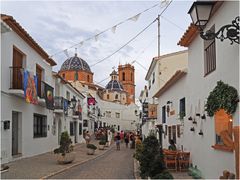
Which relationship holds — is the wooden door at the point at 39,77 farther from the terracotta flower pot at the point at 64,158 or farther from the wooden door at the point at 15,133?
the terracotta flower pot at the point at 64,158

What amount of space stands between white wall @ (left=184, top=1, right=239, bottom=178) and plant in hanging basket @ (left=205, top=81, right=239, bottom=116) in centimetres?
12

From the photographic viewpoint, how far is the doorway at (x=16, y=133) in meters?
17.8

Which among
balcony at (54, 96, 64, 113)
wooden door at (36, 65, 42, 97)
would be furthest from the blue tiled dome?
wooden door at (36, 65, 42, 97)

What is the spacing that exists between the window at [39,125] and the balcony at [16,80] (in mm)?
4894

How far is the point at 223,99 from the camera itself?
8.20 meters

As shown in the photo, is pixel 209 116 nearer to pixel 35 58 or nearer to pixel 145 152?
pixel 145 152

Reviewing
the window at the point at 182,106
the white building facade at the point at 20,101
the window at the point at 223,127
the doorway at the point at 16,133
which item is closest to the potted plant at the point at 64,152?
the white building facade at the point at 20,101

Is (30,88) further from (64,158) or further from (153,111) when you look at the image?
(153,111)

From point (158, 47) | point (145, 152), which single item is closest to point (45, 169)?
point (145, 152)

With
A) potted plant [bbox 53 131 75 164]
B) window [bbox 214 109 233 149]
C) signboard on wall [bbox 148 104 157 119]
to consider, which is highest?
signboard on wall [bbox 148 104 157 119]

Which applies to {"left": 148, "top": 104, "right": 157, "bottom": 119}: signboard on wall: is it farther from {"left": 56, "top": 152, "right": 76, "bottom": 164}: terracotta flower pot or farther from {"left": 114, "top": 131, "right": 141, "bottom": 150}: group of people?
{"left": 56, "top": 152, "right": 76, "bottom": 164}: terracotta flower pot

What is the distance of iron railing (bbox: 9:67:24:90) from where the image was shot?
52.9 feet

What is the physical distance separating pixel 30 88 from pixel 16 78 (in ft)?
4.41

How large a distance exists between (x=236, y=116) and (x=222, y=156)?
147 centimetres
